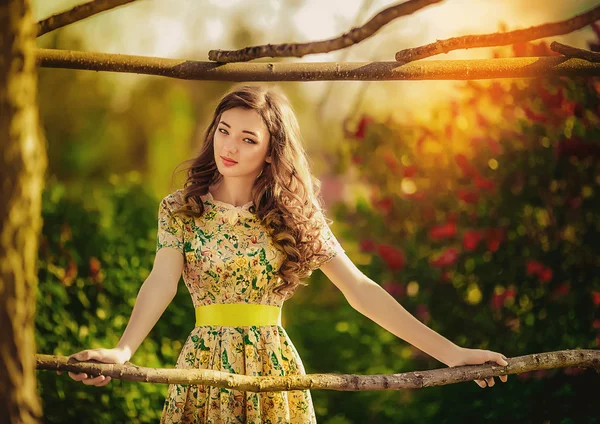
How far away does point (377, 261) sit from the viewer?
5102mm

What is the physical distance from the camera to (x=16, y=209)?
4.74 feet

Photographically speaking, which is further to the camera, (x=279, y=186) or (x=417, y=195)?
(x=417, y=195)

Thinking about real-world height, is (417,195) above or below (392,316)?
above

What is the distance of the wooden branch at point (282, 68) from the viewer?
2.46 meters

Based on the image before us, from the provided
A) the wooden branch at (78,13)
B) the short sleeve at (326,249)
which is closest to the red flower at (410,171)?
the short sleeve at (326,249)

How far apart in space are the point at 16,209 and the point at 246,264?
53.3 inches

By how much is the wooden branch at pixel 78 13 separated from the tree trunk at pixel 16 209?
827 mm

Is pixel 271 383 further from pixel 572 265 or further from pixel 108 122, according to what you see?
pixel 108 122

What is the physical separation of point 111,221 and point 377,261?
5.11 ft

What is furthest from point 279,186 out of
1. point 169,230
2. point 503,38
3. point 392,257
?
point 392,257

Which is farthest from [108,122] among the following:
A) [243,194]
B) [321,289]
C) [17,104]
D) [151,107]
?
[17,104]

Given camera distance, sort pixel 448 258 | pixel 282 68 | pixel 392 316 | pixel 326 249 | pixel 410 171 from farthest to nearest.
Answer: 1. pixel 410 171
2. pixel 448 258
3. pixel 326 249
4. pixel 392 316
5. pixel 282 68

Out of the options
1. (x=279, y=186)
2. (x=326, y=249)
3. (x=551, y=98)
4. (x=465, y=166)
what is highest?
(x=551, y=98)

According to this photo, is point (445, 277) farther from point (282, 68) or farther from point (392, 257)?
point (282, 68)
